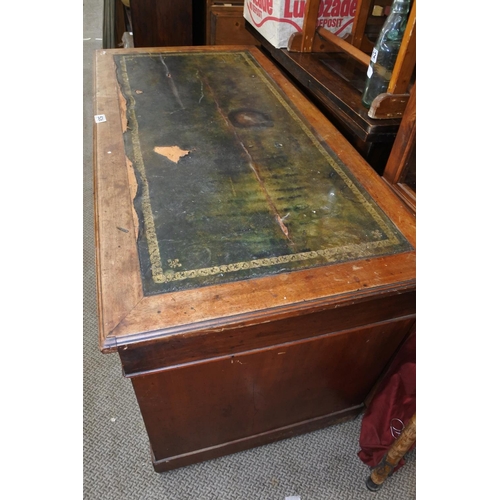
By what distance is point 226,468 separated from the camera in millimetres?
1200

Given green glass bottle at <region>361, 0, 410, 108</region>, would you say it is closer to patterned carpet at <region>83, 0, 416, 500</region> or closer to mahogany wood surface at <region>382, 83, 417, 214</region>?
mahogany wood surface at <region>382, 83, 417, 214</region>

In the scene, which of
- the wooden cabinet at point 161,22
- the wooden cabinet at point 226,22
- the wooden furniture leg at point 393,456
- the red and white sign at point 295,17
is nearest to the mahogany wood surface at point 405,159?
the wooden furniture leg at point 393,456

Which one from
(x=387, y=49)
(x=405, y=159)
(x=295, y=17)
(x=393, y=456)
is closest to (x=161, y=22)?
(x=295, y=17)

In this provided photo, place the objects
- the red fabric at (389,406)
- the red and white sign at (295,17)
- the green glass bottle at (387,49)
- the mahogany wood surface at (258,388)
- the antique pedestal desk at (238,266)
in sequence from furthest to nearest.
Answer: the red and white sign at (295,17) < the red fabric at (389,406) < the green glass bottle at (387,49) < the mahogany wood surface at (258,388) < the antique pedestal desk at (238,266)

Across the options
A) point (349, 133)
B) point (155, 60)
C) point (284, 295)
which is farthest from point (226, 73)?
point (284, 295)

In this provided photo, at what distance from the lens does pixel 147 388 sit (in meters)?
0.85

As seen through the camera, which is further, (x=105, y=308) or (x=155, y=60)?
(x=155, y=60)

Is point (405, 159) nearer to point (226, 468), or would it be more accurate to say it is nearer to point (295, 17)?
point (295, 17)

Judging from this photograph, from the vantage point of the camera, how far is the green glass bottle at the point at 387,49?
103cm

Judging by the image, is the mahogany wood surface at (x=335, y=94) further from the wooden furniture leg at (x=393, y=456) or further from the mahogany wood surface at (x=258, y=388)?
the wooden furniture leg at (x=393, y=456)

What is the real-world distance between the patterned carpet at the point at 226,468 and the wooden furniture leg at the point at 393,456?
42mm

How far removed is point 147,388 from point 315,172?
670 millimetres

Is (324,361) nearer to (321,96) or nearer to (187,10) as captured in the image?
(321,96)

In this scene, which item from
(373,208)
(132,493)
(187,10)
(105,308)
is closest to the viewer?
(105,308)
